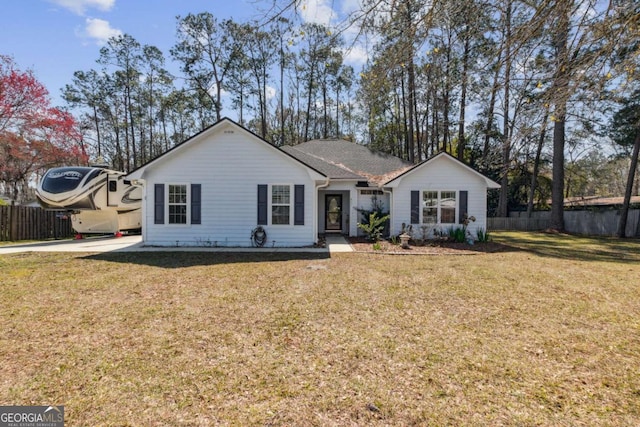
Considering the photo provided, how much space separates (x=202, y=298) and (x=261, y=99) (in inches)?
1069

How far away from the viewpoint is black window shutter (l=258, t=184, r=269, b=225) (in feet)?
38.1

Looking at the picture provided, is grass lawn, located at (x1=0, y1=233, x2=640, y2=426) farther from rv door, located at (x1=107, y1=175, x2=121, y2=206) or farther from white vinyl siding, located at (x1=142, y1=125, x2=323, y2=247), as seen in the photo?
rv door, located at (x1=107, y1=175, x2=121, y2=206)

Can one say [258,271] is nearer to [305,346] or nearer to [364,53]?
[305,346]

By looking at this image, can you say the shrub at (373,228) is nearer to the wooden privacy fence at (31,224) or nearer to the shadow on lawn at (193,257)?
the shadow on lawn at (193,257)

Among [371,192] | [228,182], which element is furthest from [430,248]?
[228,182]

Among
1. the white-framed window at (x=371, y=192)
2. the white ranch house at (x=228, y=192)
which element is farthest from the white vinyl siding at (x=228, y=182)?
the white-framed window at (x=371, y=192)

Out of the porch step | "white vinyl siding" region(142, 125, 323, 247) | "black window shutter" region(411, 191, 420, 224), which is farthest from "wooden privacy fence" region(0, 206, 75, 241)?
"black window shutter" region(411, 191, 420, 224)

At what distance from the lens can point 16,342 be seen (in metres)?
3.70

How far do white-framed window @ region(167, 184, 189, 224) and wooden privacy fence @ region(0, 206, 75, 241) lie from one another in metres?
5.48

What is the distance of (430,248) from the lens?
1173 centimetres

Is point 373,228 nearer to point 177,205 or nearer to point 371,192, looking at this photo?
point 371,192

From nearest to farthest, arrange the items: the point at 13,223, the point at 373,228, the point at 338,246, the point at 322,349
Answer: the point at 322,349 < the point at 338,246 < the point at 373,228 < the point at 13,223

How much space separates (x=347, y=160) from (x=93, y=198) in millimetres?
12313

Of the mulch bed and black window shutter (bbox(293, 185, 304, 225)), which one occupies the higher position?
black window shutter (bbox(293, 185, 304, 225))
